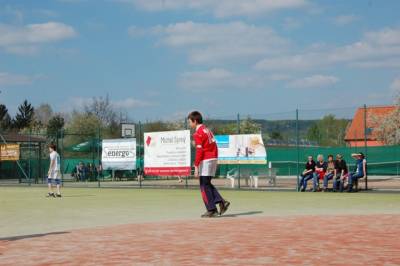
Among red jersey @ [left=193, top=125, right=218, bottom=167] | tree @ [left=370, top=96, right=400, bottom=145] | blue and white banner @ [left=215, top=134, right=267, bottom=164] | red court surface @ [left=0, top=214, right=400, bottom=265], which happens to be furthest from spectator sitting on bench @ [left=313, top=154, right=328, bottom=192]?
tree @ [left=370, top=96, right=400, bottom=145]

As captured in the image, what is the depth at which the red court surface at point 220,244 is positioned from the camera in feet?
22.0

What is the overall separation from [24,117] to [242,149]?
88.9 meters

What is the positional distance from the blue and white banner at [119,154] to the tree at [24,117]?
236ft

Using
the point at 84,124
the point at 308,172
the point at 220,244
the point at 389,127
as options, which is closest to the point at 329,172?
the point at 308,172

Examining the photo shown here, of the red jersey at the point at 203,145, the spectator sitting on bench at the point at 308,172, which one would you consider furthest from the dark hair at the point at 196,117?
the spectator sitting on bench at the point at 308,172

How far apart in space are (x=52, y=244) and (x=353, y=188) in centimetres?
1482

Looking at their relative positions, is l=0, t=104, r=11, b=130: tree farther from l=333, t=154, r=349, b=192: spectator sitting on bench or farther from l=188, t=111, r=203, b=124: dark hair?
l=188, t=111, r=203, b=124: dark hair

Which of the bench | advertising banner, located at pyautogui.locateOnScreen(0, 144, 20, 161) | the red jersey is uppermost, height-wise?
advertising banner, located at pyautogui.locateOnScreen(0, 144, 20, 161)

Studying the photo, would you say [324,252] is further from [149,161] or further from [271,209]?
[149,161]

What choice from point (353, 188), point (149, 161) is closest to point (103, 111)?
point (149, 161)

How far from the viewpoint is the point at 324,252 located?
7082 mm

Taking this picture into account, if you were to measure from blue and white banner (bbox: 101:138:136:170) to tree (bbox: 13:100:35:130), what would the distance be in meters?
72.0

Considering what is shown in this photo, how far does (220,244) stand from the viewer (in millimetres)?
7820

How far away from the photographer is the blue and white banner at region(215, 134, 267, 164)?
22.4 metres
